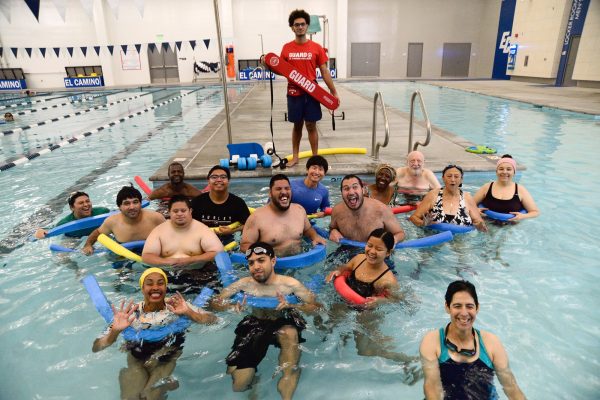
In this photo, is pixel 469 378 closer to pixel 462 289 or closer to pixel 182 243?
pixel 462 289

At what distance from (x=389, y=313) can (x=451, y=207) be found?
1610 mm

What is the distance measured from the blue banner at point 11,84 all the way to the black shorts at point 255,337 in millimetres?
28126

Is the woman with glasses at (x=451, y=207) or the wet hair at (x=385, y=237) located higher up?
the wet hair at (x=385, y=237)

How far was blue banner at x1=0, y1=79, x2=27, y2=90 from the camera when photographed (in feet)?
80.9

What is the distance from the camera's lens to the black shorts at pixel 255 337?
107 inches

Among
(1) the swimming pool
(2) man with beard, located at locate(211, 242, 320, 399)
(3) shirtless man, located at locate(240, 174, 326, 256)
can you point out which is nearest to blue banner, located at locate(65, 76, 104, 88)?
(1) the swimming pool

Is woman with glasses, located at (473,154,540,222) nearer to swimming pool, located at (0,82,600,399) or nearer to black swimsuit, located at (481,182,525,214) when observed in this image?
black swimsuit, located at (481,182,525,214)

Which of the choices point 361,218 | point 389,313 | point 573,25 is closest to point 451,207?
point 361,218

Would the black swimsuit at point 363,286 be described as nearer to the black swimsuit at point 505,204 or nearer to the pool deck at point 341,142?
the black swimsuit at point 505,204

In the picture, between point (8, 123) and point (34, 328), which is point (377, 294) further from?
point (8, 123)

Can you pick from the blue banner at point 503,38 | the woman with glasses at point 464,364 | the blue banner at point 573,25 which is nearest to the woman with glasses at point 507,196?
the woman with glasses at point 464,364

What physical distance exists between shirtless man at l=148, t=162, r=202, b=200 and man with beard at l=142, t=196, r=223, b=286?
143 centimetres

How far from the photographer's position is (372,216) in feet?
12.5

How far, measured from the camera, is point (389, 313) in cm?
320
